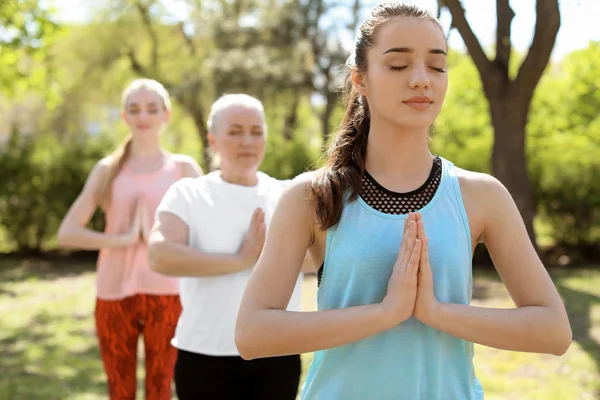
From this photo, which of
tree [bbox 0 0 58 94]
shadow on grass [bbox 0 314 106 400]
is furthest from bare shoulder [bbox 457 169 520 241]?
tree [bbox 0 0 58 94]

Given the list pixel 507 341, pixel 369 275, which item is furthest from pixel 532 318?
pixel 369 275

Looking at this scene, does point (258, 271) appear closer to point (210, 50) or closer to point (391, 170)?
point (391, 170)

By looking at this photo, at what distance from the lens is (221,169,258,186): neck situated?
3.32 metres

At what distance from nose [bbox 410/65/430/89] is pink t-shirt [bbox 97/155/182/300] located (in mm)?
2667

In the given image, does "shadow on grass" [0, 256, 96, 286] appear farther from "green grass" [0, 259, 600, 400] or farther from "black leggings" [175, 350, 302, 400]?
"black leggings" [175, 350, 302, 400]

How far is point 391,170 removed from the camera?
5.81ft

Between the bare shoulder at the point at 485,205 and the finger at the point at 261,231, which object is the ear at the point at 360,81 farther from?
the finger at the point at 261,231

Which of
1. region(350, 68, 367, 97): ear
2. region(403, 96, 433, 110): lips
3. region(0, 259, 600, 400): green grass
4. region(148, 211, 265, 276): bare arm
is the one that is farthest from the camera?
region(0, 259, 600, 400): green grass

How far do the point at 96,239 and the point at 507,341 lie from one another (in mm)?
2901

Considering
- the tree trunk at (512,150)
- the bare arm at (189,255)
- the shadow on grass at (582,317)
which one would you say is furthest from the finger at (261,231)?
the tree trunk at (512,150)

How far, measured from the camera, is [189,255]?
304 cm

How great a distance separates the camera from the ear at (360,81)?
1.82 metres

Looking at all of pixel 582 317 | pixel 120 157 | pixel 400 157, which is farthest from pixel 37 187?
pixel 400 157

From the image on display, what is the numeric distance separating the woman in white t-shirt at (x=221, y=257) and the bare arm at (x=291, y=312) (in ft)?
4.47
